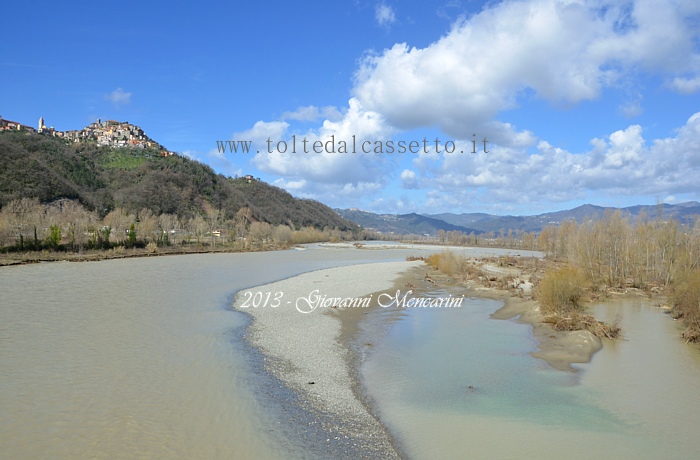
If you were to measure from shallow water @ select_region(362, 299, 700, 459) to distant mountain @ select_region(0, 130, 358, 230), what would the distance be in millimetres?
70727

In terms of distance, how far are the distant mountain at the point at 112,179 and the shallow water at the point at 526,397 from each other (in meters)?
70.7

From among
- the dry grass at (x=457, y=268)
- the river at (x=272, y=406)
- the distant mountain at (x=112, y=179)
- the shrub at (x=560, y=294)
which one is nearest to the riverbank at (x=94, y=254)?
the distant mountain at (x=112, y=179)

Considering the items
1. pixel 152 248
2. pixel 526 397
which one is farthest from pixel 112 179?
pixel 526 397

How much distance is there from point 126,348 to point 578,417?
11.2 metres

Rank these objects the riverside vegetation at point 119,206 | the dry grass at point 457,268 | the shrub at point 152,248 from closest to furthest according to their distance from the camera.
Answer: the dry grass at point 457,268, the riverside vegetation at point 119,206, the shrub at point 152,248

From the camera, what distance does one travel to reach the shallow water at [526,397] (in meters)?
7.43

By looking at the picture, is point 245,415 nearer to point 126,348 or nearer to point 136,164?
point 126,348

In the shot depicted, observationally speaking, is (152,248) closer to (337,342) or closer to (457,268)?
(457,268)

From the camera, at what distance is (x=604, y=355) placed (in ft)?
43.9

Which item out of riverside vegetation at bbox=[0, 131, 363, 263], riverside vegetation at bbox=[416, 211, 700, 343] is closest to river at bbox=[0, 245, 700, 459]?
riverside vegetation at bbox=[416, 211, 700, 343]

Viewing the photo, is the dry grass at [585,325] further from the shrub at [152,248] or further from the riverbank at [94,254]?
the shrub at [152,248]

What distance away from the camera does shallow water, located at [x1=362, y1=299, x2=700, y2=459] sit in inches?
293

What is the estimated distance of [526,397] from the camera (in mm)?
9625

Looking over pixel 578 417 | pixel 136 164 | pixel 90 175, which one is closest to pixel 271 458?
pixel 578 417
